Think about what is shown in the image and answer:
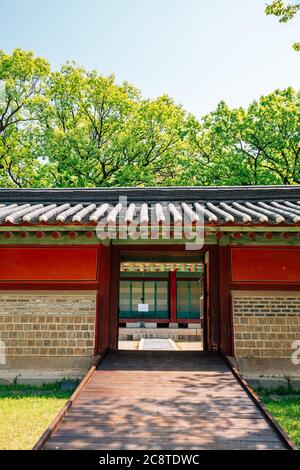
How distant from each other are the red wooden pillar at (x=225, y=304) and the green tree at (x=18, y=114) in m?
13.4

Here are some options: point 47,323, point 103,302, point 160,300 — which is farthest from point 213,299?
point 160,300

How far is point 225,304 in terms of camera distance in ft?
21.5

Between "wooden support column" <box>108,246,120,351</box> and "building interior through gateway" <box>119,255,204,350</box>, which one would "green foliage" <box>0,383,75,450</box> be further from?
"building interior through gateway" <box>119,255,204,350</box>

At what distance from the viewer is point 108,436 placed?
3.49 metres

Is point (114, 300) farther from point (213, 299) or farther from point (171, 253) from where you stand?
point (213, 299)

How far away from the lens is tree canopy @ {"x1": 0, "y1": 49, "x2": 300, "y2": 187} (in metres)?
17.4

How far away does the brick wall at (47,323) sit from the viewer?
21.0 ft

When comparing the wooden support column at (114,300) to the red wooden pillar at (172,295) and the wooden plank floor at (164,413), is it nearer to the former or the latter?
the wooden plank floor at (164,413)

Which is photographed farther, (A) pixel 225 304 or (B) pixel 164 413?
(A) pixel 225 304

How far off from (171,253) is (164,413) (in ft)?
11.2

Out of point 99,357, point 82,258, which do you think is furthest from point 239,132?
point 99,357

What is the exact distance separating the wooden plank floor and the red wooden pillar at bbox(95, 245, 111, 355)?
2.34 feet

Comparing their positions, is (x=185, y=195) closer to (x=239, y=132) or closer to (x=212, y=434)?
(x=212, y=434)

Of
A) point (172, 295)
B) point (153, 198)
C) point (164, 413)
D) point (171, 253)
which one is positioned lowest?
point (164, 413)
